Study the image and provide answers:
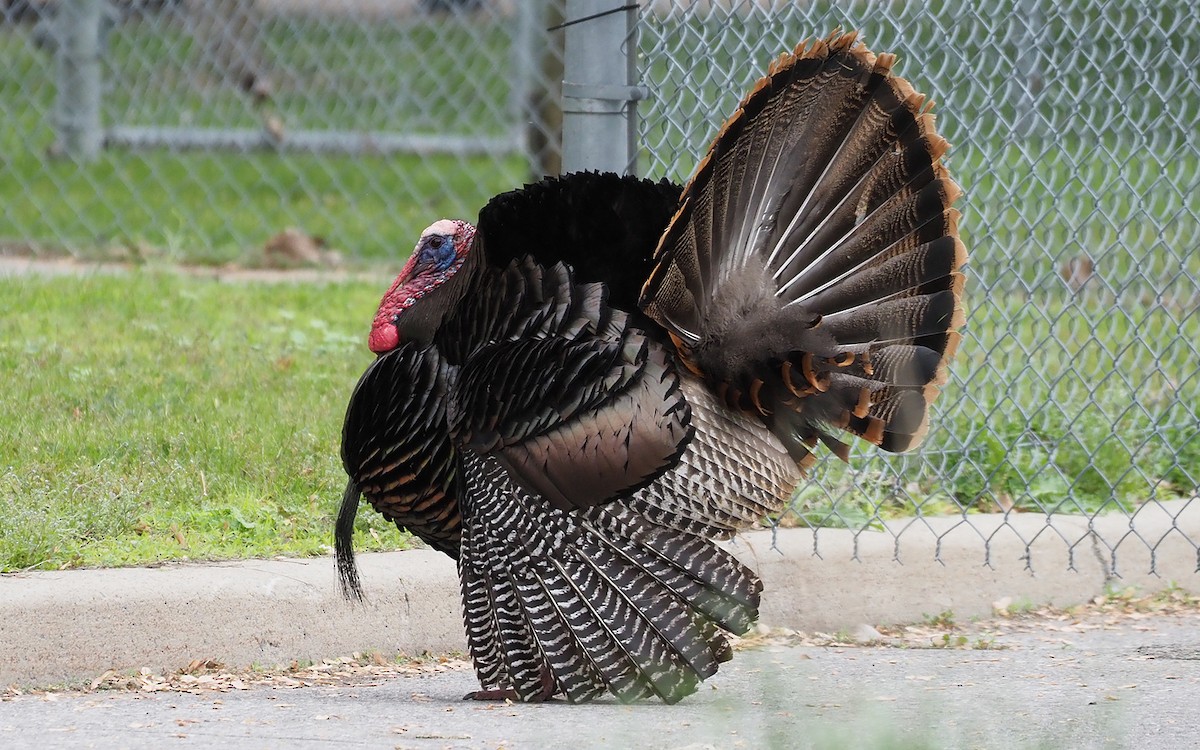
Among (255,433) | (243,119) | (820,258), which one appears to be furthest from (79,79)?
(820,258)

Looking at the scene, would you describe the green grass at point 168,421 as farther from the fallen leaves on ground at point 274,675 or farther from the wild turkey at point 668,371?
the wild turkey at point 668,371

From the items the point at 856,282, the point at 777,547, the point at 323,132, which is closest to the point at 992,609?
the point at 777,547

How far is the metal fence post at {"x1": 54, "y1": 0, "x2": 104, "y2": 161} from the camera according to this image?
884cm

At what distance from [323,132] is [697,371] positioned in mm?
6331

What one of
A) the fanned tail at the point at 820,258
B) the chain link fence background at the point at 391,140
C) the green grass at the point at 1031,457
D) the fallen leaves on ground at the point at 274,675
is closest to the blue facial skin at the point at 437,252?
the fanned tail at the point at 820,258

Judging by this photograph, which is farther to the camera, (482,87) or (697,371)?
(482,87)

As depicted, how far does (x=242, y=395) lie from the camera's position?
536 centimetres

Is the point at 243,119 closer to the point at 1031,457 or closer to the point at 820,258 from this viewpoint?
the point at 1031,457

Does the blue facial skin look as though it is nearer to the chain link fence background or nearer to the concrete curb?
the concrete curb

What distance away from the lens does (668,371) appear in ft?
11.9

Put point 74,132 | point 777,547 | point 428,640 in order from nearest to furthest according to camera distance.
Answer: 1. point 428,640
2. point 777,547
3. point 74,132

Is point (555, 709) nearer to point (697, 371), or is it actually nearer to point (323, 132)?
point (697, 371)

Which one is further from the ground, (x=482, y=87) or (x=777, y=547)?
(x=482, y=87)

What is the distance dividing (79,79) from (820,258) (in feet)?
21.9
